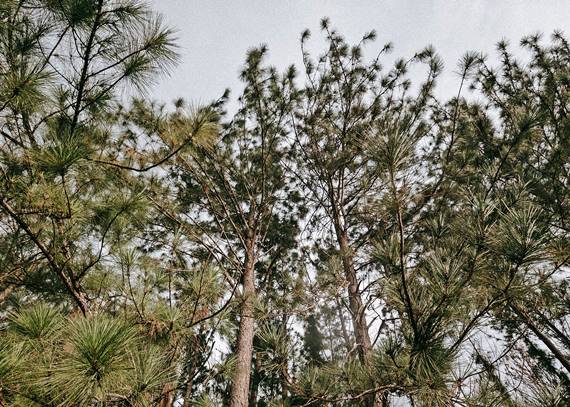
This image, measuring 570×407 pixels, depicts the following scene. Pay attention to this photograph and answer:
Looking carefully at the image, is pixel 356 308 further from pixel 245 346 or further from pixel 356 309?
pixel 245 346

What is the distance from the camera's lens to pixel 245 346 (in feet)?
13.4

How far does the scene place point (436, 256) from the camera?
165cm

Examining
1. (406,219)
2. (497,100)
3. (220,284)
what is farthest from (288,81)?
(220,284)

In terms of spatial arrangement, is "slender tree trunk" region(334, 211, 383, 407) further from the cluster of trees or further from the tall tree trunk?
the tall tree trunk

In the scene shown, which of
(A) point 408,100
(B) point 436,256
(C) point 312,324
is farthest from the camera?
(C) point 312,324

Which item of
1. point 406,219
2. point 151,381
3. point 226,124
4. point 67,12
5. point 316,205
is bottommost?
point 151,381

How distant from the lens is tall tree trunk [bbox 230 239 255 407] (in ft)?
10.8

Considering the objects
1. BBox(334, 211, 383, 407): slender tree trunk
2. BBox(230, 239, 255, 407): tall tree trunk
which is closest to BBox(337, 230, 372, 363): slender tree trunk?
BBox(334, 211, 383, 407): slender tree trunk

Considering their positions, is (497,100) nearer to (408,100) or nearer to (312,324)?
(408,100)

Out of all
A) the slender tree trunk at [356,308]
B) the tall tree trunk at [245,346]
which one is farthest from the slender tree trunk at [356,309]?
the tall tree trunk at [245,346]

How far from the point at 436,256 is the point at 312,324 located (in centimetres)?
1658

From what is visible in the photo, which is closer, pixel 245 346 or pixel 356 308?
pixel 356 308

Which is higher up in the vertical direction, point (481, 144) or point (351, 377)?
point (481, 144)

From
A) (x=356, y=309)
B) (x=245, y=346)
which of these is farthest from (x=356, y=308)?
(x=245, y=346)
